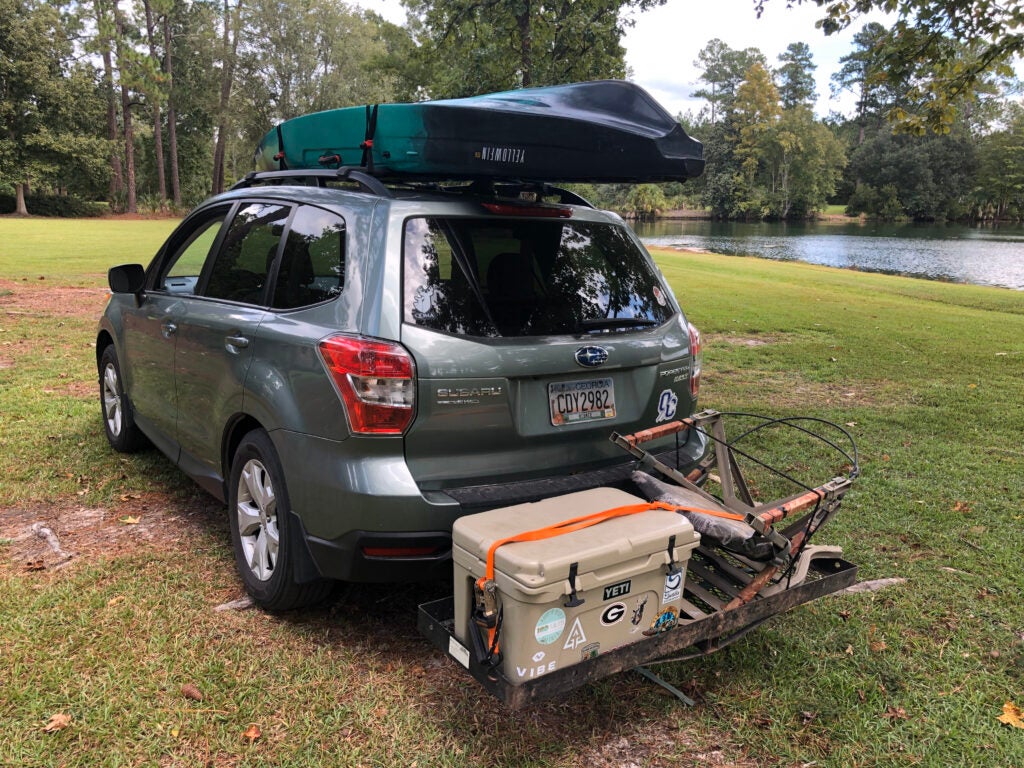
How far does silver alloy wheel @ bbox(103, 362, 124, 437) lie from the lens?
203 inches

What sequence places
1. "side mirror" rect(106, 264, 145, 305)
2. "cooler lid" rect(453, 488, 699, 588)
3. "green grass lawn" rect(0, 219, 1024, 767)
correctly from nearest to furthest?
"cooler lid" rect(453, 488, 699, 588)
"green grass lawn" rect(0, 219, 1024, 767)
"side mirror" rect(106, 264, 145, 305)

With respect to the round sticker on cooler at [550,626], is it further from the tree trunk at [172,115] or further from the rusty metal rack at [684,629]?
the tree trunk at [172,115]

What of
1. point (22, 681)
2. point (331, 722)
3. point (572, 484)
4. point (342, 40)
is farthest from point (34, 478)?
point (342, 40)

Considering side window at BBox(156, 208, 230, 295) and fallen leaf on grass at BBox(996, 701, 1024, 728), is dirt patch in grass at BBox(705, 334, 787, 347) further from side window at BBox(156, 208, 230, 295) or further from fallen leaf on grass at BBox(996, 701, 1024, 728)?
fallen leaf on grass at BBox(996, 701, 1024, 728)

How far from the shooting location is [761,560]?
2.87m

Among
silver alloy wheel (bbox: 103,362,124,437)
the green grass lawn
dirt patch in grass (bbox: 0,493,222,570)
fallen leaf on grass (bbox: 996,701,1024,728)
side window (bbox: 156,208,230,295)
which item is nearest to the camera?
the green grass lawn

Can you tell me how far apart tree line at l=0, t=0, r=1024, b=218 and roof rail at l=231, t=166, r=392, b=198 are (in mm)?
6399

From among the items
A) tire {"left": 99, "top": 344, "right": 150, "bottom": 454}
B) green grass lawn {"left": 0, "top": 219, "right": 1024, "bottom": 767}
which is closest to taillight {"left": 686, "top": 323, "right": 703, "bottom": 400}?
green grass lawn {"left": 0, "top": 219, "right": 1024, "bottom": 767}

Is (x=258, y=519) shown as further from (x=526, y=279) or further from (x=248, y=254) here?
(x=526, y=279)

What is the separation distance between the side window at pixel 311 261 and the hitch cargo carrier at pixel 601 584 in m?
1.13

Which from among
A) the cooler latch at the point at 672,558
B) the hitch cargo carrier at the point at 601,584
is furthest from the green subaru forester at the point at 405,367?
the cooler latch at the point at 672,558

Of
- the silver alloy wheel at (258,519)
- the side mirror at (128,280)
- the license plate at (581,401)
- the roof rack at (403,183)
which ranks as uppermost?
the roof rack at (403,183)

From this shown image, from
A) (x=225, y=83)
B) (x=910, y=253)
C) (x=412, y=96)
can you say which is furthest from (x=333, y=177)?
(x=225, y=83)

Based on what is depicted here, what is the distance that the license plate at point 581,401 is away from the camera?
10.00 ft
